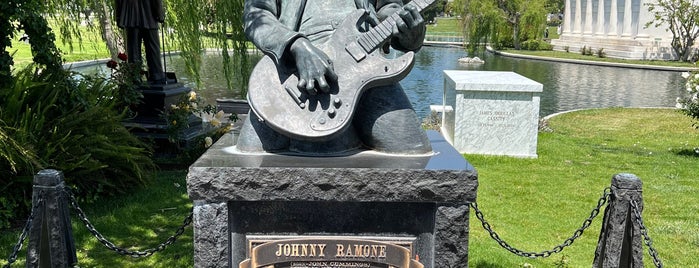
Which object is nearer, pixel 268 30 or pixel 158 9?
pixel 268 30

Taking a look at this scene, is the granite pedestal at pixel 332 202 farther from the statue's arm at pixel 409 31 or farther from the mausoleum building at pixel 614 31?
the mausoleum building at pixel 614 31

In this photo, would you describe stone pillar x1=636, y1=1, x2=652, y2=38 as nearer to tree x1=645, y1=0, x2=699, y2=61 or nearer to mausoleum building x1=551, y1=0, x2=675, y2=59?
mausoleum building x1=551, y1=0, x2=675, y2=59

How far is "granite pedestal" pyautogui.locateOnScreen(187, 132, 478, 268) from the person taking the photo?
9.53 ft

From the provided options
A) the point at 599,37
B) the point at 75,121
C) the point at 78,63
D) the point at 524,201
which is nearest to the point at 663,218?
the point at 524,201

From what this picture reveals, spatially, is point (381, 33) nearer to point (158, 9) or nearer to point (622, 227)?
point (622, 227)

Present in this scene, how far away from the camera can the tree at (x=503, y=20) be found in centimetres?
3500

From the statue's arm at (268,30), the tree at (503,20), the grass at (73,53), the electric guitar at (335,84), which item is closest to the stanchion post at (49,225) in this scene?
the electric guitar at (335,84)

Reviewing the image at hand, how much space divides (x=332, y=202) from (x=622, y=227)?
1.61 m

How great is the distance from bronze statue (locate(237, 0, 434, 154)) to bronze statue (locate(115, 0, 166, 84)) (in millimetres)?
5242

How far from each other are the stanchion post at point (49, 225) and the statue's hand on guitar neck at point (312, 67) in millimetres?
1413

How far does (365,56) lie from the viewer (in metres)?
3.13

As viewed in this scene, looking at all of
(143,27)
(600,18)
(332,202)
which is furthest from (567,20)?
(332,202)

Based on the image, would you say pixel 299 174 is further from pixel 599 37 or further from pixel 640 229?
pixel 599 37

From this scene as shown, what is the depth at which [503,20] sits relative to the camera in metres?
39.2
